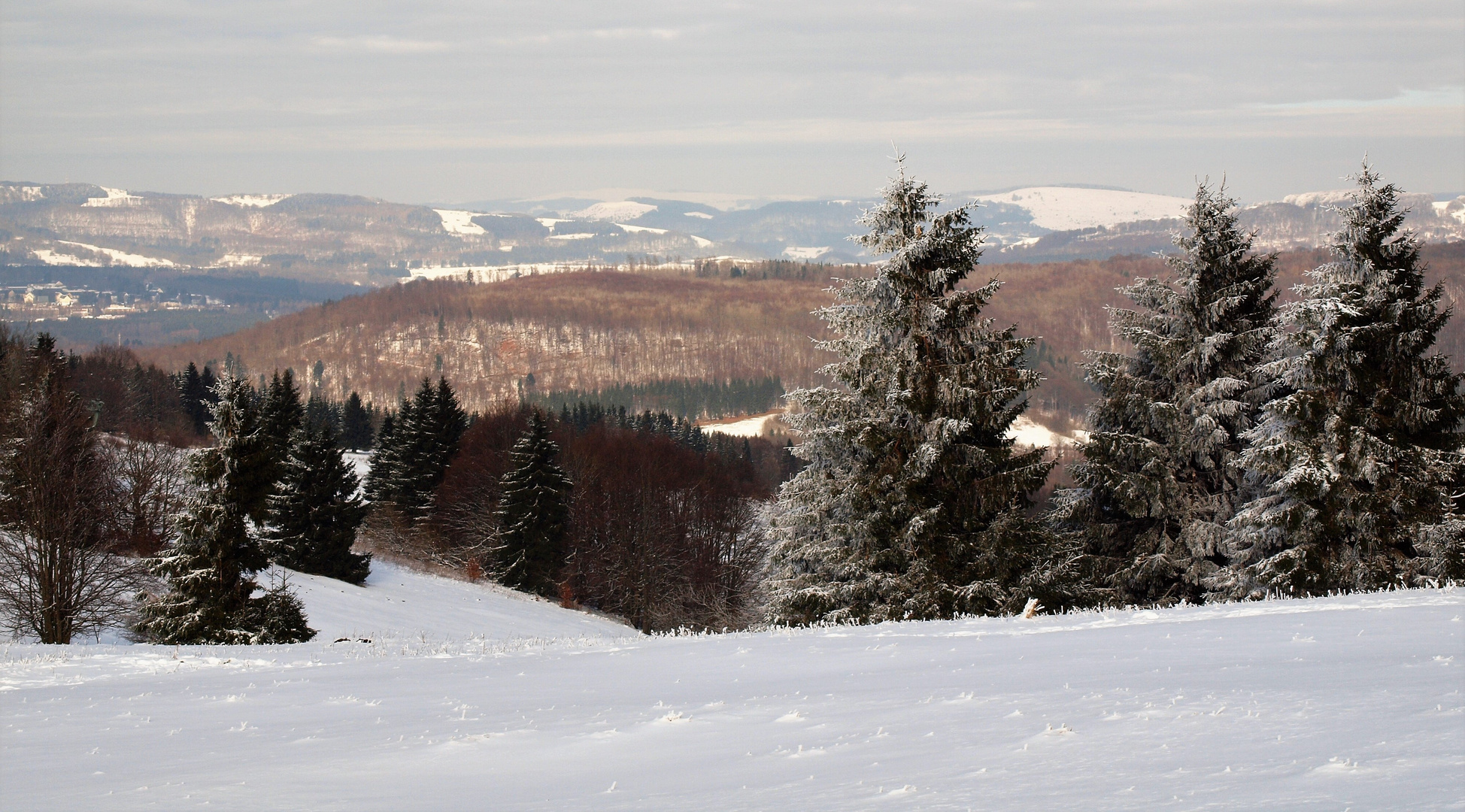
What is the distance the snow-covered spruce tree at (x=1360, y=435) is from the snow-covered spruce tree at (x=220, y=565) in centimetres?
2026

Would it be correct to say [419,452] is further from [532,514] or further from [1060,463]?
[1060,463]

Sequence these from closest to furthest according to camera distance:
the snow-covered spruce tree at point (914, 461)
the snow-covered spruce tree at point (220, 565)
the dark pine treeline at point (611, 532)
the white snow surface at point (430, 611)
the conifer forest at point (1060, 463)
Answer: the conifer forest at point (1060, 463) < the snow-covered spruce tree at point (914, 461) < the snow-covered spruce tree at point (220, 565) < the white snow surface at point (430, 611) < the dark pine treeline at point (611, 532)

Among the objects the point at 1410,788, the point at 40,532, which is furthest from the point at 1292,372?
the point at 40,532

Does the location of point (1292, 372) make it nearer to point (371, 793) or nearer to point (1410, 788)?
point (1410, 788)

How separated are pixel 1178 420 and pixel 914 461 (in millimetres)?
5692

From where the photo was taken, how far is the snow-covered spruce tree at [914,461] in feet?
66.9

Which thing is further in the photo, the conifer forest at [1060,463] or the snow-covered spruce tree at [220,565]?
the snow-covered spruce tree at [220,565]

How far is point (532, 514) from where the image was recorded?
5400cm

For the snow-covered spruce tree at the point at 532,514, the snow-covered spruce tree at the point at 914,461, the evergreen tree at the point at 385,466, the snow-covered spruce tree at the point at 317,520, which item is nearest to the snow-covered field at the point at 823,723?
the snow-covered spruce tree at the point at 914,461

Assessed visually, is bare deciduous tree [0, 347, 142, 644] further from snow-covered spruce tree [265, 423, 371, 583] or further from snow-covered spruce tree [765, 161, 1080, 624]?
snow-covered spruce tree [765, 161, 1080, 624]

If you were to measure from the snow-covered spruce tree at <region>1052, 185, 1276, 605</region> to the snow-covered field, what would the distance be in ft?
25.1

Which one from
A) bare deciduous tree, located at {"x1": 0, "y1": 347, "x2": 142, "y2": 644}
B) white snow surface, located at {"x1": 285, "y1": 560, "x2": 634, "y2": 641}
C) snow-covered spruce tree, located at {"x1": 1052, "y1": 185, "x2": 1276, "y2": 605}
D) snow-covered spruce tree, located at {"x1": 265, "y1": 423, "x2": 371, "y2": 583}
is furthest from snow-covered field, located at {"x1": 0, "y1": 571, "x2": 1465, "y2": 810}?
snow-covered spruce tree, located at {"x1": 265, "y1": 423, "x2": 371, "y2": 583}

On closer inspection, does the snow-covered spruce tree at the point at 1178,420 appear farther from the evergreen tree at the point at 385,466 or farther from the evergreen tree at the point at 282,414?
the evergreen tree at the point at 385,466

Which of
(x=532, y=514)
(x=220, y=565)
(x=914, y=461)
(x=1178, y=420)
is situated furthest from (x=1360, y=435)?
(x=532, y=514)
